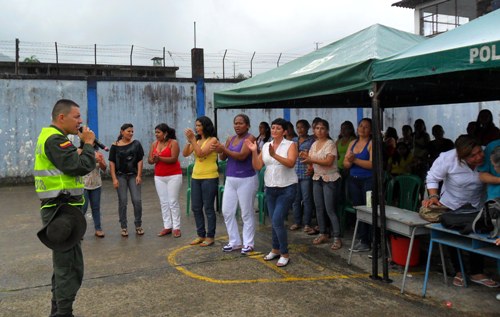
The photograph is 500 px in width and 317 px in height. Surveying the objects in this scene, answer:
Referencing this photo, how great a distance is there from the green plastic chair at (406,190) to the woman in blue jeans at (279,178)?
163 centimetres

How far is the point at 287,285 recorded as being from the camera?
442 centimetres

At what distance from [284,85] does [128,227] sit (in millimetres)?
3508

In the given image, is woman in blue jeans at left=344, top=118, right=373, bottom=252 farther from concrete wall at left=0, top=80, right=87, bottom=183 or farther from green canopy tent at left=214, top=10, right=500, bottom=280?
concrete wall at left=0, top=80, right=87, bottom=183

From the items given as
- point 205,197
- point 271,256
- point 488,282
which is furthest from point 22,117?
point 488,282

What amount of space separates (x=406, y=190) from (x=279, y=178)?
1863 mm

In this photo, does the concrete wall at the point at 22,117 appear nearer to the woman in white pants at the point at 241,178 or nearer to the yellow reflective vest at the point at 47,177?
the woman in white pants at the point at 241,178

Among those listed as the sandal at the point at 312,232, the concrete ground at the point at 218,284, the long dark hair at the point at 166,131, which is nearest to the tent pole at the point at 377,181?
the concrete ground at the point at 218,284

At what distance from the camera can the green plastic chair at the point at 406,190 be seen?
18.1 feet

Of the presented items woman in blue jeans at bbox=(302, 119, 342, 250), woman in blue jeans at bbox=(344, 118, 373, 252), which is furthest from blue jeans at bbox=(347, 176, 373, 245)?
woman in blue jeans at bbox=(302, 119, 342, 250)

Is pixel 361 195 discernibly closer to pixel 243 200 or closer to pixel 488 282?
pixel 243 200

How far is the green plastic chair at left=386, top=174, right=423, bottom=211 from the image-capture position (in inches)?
217

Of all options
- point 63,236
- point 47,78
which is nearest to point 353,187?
point 63,236

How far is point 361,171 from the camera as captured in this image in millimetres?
5438

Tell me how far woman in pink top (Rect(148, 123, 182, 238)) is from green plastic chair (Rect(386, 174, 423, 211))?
118 inches
